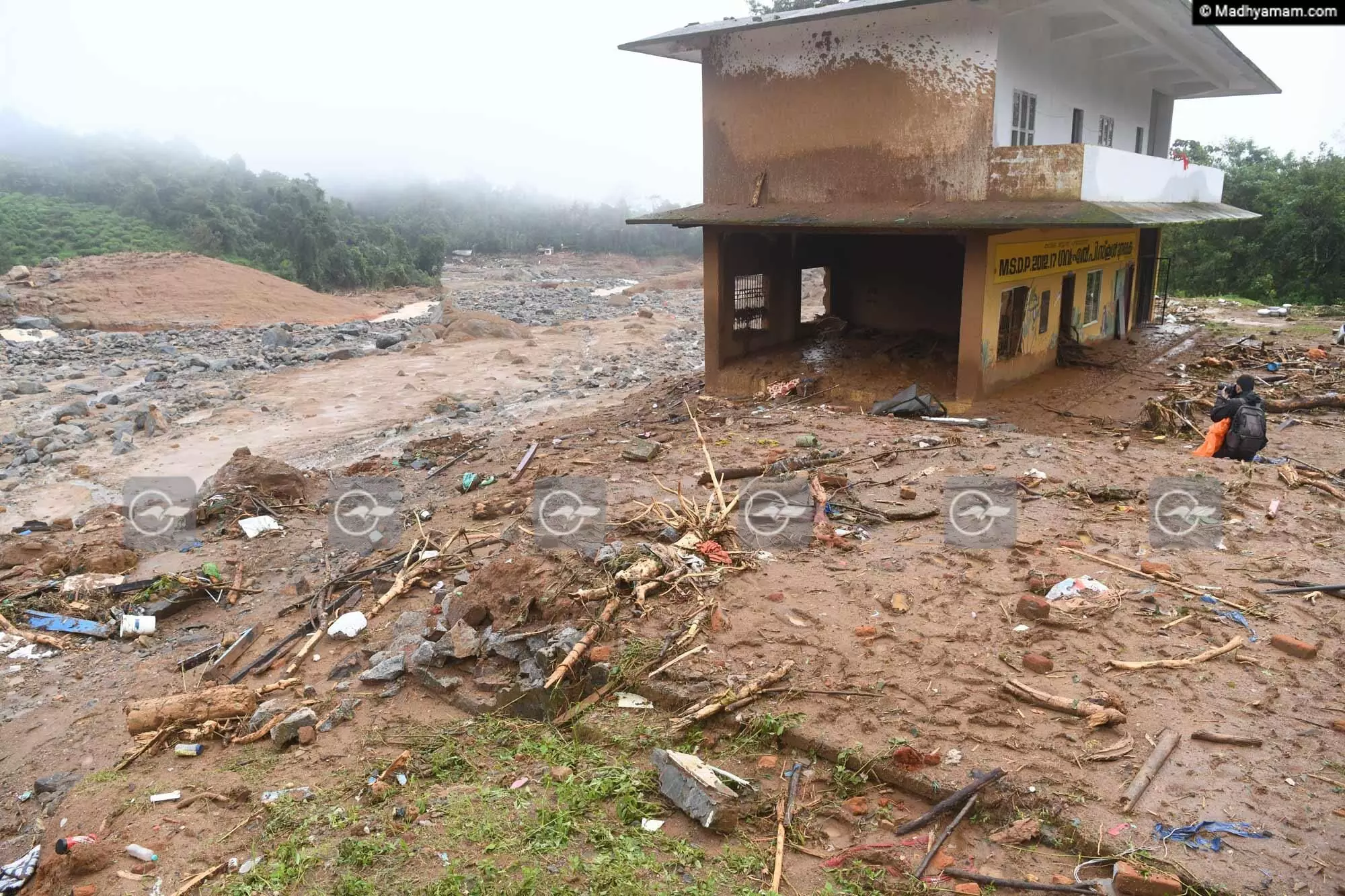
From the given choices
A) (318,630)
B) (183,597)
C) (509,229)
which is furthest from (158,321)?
(509,229)

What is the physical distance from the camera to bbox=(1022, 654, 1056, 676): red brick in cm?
514

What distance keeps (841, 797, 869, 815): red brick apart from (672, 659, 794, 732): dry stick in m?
0.84

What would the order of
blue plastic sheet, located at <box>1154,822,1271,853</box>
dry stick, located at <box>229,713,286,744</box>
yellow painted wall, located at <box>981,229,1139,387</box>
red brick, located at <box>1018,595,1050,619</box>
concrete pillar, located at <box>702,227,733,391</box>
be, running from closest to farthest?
1. blue plastic sheet, located at <box>1154,822,1271,853</box>
2. dry stick, located at <box>229,713,286,744</box>
3. red brick, located at <box>1018,595,1050,619</box>
4. yellow painted wall, located at <box>981,229,1139,387</box>
5. concrete pillar, located at <box>702,227,733,391</box>

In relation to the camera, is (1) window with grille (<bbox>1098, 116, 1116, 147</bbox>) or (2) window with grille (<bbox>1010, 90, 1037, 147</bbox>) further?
(1) window with grille (<bbox>1098, 116, 1116, 147</bbox>)

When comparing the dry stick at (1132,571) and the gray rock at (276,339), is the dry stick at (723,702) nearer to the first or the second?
the dry stick at (1132,571)

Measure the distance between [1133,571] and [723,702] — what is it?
3240mm

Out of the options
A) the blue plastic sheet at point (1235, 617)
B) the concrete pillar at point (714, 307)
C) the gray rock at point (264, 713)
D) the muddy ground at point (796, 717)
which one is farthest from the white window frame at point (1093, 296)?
the gray rock at point (264, 713)

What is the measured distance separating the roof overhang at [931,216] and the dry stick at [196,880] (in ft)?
34.2

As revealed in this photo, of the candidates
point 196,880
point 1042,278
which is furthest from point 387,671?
point 1042,278

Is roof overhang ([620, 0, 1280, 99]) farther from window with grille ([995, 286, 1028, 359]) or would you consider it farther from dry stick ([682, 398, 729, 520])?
dry stick ([682, 398, 729, 520])

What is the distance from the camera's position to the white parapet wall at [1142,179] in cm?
1180

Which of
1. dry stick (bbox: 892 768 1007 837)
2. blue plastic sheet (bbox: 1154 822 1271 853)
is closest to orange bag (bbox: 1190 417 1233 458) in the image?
blue plastic sheet (bbox: 1154 822 1271 853)

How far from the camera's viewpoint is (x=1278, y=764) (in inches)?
171

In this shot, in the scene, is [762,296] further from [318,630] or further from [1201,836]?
[1201,836]
